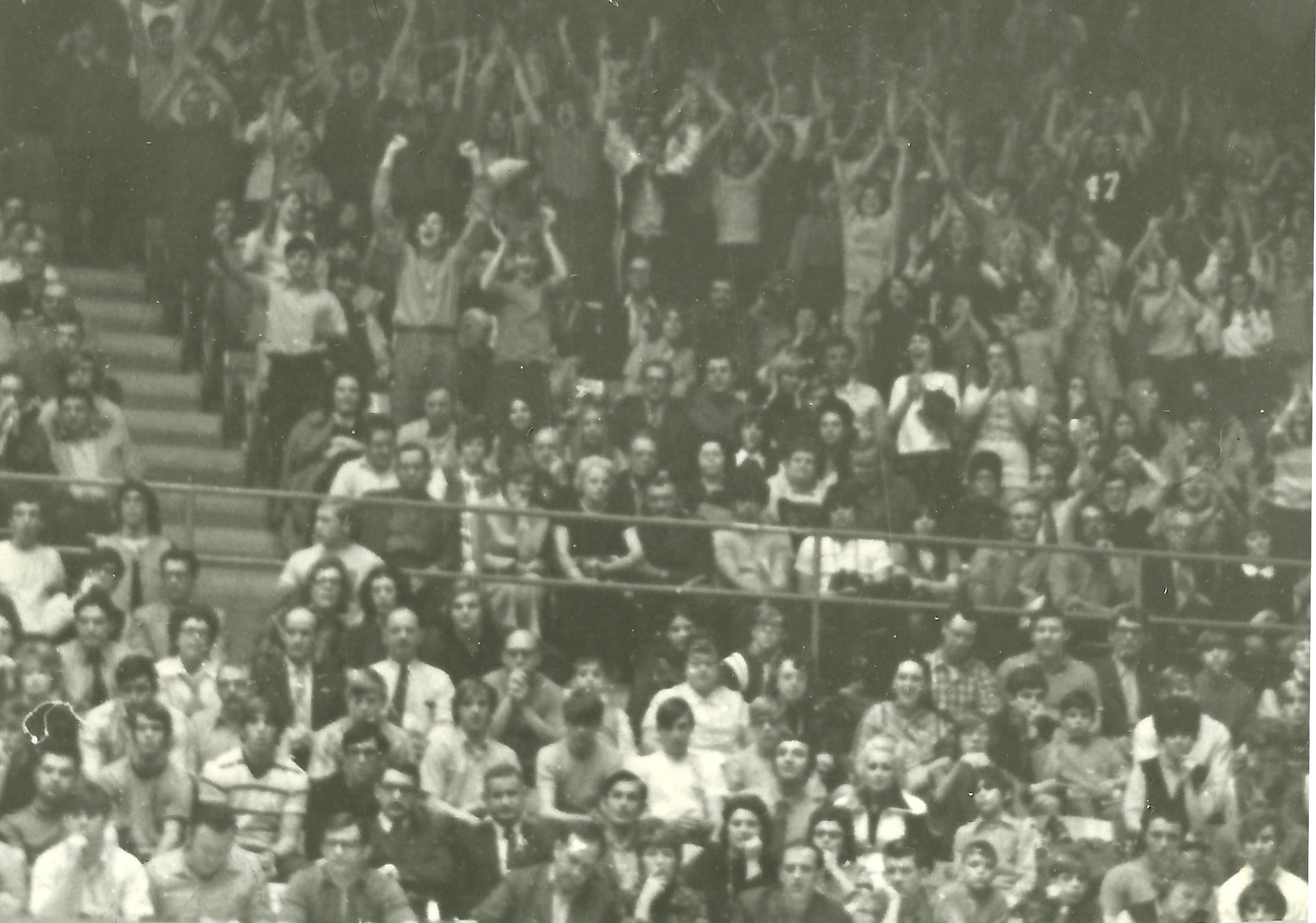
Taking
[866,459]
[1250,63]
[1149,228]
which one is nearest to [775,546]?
[866,459]

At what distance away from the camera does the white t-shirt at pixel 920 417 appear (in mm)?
8719

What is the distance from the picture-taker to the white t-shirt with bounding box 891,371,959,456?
872 centimetres

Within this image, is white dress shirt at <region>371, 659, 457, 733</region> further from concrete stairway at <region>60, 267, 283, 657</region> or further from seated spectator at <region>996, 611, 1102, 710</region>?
seated spectator at <region>996, 611, 1102, 710</region>

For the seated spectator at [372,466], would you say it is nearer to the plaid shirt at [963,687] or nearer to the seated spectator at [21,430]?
the seated spectator at [21,430]

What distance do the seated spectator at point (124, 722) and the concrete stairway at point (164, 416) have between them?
449mm

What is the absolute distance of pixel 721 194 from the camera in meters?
8.75

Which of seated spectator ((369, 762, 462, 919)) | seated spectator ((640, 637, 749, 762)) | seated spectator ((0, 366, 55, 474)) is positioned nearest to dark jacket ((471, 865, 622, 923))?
seated spectator ((369, 762, 462, 919))

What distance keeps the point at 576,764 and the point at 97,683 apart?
1.64 meters

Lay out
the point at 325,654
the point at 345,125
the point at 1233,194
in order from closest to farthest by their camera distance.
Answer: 1. the point at 325,654
2. the point at 345,125
3. the point at 1233,194

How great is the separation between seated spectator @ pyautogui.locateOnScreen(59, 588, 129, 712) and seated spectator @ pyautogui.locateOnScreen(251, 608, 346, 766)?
1.56 feet

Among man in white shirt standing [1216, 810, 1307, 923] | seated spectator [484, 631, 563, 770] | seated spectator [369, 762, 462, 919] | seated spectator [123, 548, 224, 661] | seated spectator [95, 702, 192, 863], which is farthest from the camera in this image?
man in white shirt standing [1216, 810, 1307, 923]

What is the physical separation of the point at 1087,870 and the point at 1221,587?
124 cm

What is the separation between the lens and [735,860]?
26.3 feet

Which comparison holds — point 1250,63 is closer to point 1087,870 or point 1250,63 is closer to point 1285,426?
point 1285,426
